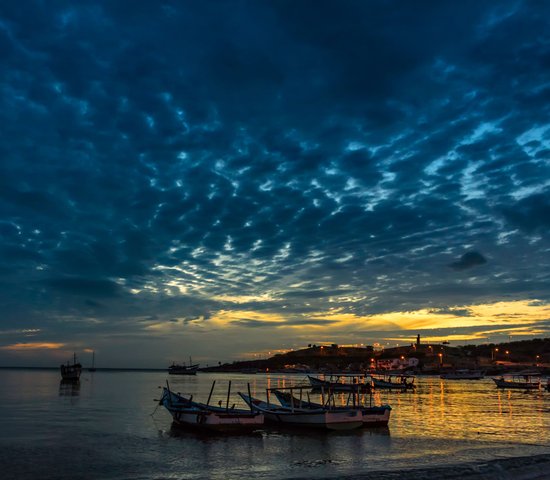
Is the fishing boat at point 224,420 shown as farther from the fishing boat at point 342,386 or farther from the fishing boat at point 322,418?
the fishing boat at point 342,386

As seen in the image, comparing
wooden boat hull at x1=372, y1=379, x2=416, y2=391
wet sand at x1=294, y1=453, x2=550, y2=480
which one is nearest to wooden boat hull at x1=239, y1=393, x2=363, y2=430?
wet sand at x1=294, y1=453, x2=550, y2=480

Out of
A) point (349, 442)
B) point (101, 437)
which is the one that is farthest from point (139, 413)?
point (349, 442)

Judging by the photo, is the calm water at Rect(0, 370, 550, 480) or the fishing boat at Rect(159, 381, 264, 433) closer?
the calm water at Rect(0, 370, 550, 480)

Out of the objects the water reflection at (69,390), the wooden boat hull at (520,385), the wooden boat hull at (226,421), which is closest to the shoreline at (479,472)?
the wooden boat hull at (226,421)

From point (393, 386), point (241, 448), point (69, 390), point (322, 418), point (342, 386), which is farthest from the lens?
point (393, 386)

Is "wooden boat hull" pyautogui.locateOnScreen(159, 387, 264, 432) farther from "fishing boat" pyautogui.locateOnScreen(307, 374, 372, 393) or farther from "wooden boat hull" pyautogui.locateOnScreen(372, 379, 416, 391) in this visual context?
"wooden boat hull" pyautogui.locateOnScreen(372, 379, 416, 391)

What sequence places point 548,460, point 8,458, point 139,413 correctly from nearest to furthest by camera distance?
1. point 548,460
2. point 8,458
3. point 139,413

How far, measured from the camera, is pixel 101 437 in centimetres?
3541

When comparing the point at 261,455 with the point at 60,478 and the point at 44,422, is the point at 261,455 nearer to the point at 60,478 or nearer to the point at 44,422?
the point at 60,478

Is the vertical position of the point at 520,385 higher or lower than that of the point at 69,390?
lower

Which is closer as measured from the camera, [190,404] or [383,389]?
[190,404]

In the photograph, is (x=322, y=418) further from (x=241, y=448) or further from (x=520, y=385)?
(x=520, y=385)

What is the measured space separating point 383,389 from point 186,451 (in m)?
82.1

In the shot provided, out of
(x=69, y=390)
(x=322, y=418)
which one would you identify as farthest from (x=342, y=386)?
(x=69, y=390)
